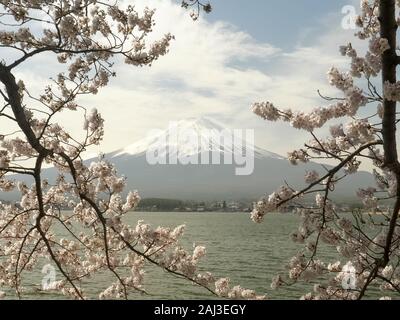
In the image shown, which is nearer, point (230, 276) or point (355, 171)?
point (355, 171)

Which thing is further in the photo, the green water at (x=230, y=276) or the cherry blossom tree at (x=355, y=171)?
the green water at (x=230, y=276)

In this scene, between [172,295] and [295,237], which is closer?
[295,237]

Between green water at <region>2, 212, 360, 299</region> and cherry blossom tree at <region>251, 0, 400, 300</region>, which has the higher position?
cherry blossom tree at <region>251, 0, 400, 300</region>

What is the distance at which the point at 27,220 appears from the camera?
284 inches

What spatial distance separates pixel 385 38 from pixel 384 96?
47cm

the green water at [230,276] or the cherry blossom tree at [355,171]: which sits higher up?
the cherry blossom tree at [355,171]

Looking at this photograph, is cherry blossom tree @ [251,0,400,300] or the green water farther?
the green water

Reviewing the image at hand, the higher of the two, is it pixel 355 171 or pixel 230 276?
pixel 355 171

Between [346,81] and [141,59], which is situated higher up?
[141,59]
